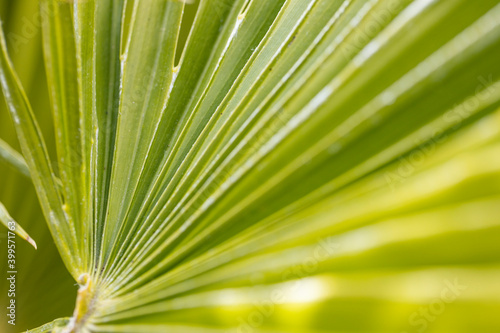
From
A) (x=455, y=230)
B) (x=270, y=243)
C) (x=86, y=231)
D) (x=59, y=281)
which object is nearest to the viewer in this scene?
(x=455, y=230)

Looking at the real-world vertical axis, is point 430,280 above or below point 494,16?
below

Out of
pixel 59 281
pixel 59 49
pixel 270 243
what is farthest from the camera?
pixel 59 281

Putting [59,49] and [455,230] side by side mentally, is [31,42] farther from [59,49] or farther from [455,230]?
[455,230]

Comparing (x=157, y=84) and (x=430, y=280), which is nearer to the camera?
(x=430, y=280)

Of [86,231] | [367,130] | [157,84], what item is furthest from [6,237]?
[367,130]

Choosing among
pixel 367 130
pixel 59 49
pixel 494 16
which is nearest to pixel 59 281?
pixel 59 49

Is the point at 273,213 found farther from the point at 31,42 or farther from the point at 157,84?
the point at 31,42

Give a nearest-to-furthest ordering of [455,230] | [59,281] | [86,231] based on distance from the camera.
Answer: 1. [455,230]
2. [86,231]
3. [59,281]

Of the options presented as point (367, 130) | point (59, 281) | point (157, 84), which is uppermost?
point (157, 84)

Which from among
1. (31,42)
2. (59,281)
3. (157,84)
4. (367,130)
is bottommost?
(59,281)
